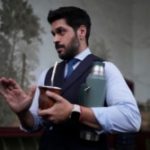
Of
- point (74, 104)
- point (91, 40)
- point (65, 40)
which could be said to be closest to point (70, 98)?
point (74, 104)

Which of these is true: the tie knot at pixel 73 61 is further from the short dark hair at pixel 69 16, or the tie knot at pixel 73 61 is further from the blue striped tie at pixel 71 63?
the short dark hair at pixel 69 16

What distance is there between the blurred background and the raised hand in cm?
260

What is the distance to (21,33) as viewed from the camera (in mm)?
4148

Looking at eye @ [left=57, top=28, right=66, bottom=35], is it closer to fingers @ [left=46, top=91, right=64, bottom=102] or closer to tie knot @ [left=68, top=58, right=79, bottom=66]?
tie knot @ [left=68, top=58, right=79, bottom=66]

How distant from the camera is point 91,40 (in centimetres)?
503

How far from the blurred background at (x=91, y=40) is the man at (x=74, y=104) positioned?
254 cm

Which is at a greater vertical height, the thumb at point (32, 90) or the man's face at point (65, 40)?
the man's face at point (65, 40)

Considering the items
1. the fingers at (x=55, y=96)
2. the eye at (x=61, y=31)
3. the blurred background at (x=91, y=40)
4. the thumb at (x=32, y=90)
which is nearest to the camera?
the fingers at (x=55, y=96)

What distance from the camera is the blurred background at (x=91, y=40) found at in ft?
13.3

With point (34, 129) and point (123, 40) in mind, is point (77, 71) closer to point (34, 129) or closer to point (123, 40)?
point (34, 129)

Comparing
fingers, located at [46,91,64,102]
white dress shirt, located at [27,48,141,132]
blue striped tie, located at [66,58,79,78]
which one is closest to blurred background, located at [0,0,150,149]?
blue striped tie, located at [66,58,79,78]

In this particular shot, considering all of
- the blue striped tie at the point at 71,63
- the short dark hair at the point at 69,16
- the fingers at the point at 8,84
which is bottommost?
the fingers at the point at 8,84

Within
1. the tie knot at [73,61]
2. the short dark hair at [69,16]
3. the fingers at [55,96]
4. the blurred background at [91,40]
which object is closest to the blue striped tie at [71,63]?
the tie knot at [73,61]

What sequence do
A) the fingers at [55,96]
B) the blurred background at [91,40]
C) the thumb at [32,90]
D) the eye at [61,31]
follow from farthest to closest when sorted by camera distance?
the blurred background at [91,40]
the eye at [61,31]
the thumb at [32,90]
the fingers at [55,96]
